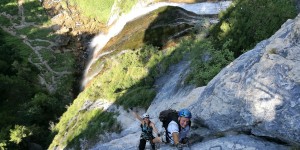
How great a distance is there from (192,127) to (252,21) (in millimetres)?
8647

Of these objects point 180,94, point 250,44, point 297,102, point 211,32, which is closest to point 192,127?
point 297,102

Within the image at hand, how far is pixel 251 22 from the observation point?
18.1 meters

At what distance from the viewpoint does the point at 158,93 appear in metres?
20.7

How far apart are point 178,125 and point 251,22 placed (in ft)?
32.0

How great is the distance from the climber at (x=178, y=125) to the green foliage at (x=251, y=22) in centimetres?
709

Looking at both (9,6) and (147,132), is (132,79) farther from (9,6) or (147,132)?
(9,6)

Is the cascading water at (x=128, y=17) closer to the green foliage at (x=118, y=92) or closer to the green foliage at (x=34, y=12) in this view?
the green foliage at (x=118, y=92)

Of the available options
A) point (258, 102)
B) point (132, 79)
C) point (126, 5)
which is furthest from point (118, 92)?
point (126, 5)

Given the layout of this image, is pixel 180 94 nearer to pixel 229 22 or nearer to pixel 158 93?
pixel 158 93

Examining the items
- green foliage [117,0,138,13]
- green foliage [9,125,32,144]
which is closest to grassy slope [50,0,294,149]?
green foliage [9,125,32,144]

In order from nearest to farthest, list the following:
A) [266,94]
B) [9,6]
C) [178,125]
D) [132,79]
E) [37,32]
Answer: [266,94], [178,125], [132,79], [37,32], [9,6]

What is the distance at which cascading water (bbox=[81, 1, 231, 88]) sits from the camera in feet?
106

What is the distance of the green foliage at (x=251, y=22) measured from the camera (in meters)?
17.0

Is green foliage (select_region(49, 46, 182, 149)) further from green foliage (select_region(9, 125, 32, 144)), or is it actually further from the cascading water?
the cascading water
